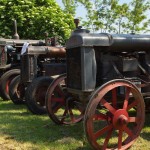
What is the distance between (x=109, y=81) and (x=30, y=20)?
12.3 m

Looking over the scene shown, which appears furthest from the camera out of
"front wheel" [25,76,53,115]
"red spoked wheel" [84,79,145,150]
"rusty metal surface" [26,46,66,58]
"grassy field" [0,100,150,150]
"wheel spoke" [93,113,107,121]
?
"rusty metal surface" [26,46,66,58]

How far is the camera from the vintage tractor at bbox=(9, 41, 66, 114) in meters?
6.84

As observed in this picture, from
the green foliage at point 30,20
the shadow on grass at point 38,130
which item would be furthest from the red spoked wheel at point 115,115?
the green foliage at point 30,20

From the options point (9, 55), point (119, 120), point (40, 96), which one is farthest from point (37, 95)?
point (9, 55)

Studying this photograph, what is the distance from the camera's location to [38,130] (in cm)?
543

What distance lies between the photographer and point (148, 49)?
5.07 metres

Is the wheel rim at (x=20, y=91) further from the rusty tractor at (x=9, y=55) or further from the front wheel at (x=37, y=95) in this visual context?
the front wheel at (x=37, y=95)

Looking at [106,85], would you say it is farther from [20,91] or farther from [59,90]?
[20,91]

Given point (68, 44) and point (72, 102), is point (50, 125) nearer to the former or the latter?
point (72, 102)

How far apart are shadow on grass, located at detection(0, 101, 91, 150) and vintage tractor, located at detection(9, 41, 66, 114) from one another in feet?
1.20

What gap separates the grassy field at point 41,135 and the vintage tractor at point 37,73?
0.45 metres

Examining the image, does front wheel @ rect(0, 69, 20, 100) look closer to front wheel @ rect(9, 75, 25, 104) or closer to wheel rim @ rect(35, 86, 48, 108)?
front wheel @ rect(9, 75, 25, 104)

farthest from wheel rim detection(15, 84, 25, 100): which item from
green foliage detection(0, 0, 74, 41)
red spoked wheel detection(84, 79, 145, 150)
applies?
green foliage detection(0, 0, 74, 41)

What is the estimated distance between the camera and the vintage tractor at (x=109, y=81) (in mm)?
4234
